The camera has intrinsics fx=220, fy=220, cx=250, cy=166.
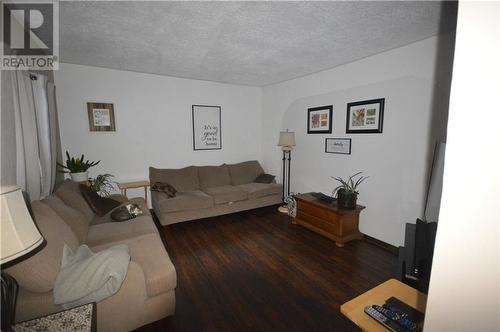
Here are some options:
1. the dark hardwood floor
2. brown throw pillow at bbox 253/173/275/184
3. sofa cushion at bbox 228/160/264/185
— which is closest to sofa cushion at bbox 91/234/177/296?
the dark hardwood floor

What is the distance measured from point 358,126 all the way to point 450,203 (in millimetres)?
2671

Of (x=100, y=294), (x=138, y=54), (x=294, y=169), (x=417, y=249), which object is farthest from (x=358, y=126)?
(x=100, y=294)

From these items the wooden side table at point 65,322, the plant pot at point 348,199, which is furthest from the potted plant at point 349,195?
the wooden side table at point 65,322

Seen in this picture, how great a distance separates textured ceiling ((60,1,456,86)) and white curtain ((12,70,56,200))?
64cm

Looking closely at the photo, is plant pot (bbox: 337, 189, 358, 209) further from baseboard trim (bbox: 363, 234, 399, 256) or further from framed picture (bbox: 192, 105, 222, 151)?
framed picture (bbox: 192, 105, 222, 151)

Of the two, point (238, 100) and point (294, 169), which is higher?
point (238, 100)

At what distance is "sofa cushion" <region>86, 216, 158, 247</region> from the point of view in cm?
209

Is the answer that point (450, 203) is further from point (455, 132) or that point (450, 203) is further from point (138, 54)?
point (138, 54)

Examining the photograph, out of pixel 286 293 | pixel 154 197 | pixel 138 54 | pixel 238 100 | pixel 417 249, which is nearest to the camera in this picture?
pixel 417 249

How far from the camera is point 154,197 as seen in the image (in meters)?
3.71

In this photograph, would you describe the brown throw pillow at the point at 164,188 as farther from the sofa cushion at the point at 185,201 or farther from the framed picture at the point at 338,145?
the framed picture at the point at 338,145

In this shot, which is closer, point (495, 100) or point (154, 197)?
point (495, 100)

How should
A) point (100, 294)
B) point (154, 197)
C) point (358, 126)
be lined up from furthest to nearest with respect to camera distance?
point (154, 197)
point (358, 126)
point (100, 294)

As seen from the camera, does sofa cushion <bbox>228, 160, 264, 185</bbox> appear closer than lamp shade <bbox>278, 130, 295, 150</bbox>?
No
